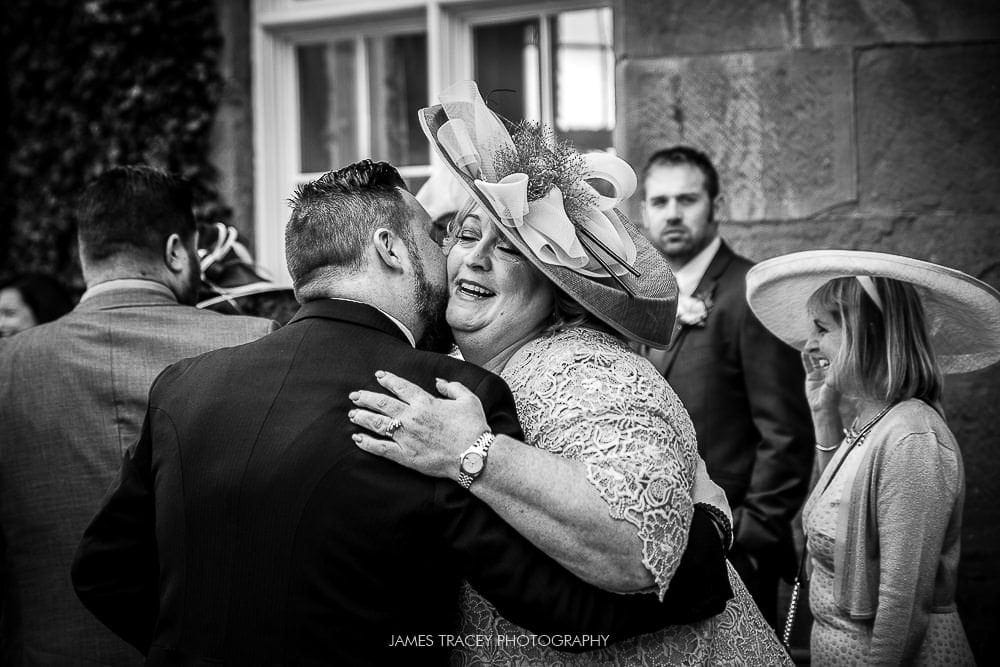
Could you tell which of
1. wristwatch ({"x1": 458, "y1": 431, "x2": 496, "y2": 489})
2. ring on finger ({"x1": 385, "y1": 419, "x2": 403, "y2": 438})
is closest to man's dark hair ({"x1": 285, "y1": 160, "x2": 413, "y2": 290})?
ring on finger ({"x1": 385, "y1": 419, "x2": 403, "y2": 438})

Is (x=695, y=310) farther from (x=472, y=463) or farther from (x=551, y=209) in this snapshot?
(x=472, y=463)

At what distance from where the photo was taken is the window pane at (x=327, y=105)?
18.1 ft

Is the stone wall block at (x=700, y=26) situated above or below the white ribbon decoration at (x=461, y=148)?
above

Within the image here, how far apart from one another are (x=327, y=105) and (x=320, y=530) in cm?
414

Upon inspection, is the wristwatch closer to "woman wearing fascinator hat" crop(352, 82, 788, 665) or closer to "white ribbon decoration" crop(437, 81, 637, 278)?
"woman wearing fascinator hat" crop(352, 82, 788, 665)

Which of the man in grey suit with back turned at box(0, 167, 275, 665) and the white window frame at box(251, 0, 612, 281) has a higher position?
the white window frame at box(251, 0, 612, 281)

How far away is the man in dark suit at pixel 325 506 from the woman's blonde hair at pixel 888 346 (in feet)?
3.37

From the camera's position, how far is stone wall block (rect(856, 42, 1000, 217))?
4.08m

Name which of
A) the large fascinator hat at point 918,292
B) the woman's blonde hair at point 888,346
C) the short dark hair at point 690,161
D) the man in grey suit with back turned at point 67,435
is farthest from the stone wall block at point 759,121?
the man in grey suit with back turned at point 67,435

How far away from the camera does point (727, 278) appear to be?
156 inches

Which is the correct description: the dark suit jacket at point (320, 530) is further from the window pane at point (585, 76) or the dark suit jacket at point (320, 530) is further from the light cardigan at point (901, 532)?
the window pane at point (585, 76)

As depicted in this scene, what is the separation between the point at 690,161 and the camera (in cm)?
411

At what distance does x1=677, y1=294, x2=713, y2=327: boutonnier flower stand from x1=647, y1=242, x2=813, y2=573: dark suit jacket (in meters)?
0.02

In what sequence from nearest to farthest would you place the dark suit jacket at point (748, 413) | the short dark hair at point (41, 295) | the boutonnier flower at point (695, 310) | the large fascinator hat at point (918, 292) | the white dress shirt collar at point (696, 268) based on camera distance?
the large fascinator hat at point (918, 292), the dark suit jacket at point (748, 413), the boutonnier flower at point (695, 310), the white dress shirt collar at point (696, 268), the short dark hair at point (41, 295)
